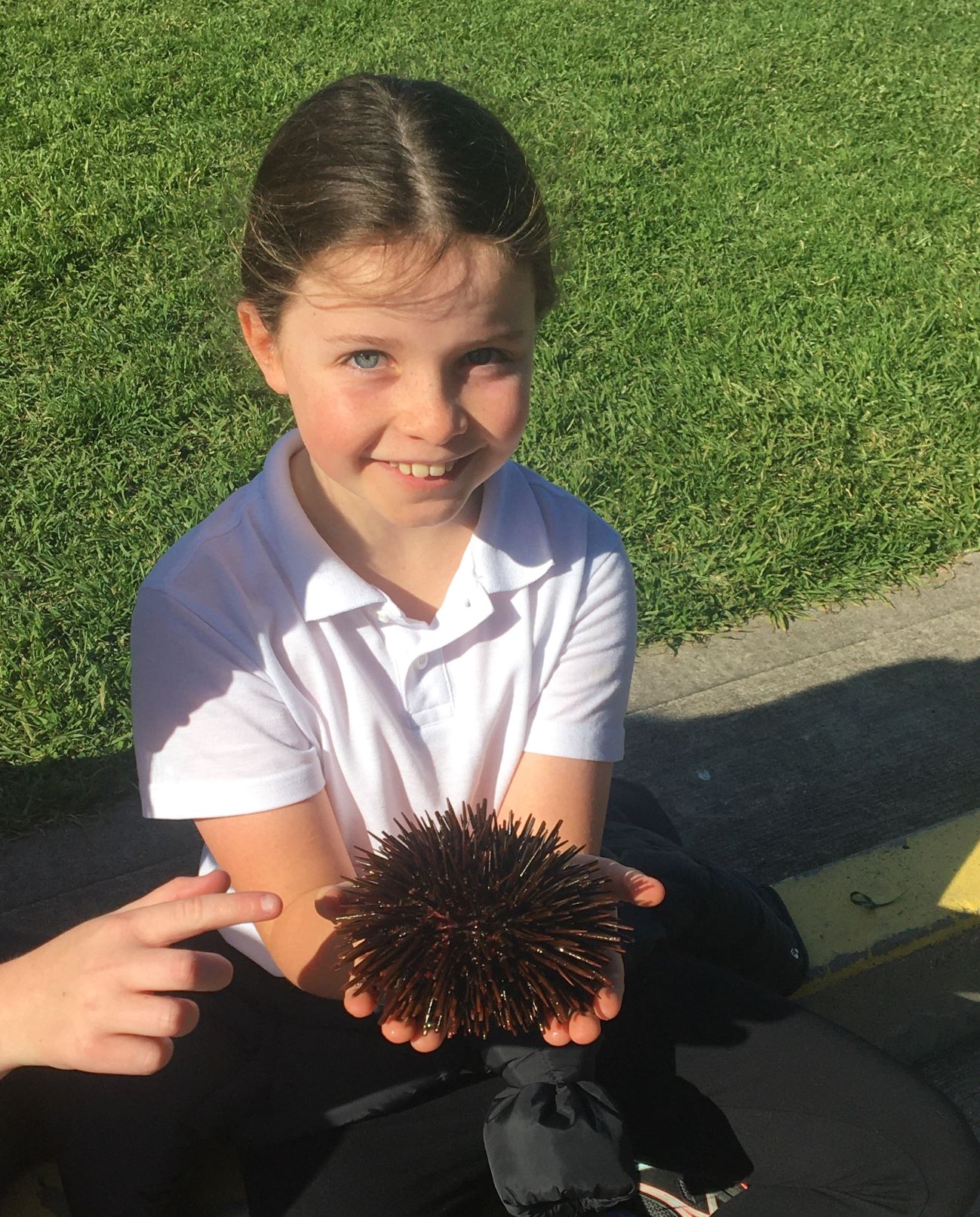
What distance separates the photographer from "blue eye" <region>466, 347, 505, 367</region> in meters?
1.86

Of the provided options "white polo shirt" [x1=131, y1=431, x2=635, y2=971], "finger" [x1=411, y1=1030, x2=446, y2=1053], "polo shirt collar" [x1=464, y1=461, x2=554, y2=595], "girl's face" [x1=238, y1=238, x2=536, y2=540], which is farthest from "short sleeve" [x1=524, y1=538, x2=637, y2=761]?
"finger" [x1=411, y1=1030, x2=446, y2=1053]

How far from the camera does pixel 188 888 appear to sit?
1.61m

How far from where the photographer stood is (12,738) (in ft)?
9.87

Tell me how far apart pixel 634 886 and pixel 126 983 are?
80cm

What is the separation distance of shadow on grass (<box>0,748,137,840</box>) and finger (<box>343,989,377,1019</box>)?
1456 mm

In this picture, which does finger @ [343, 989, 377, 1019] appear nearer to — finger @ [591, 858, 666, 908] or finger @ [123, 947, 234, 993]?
finger @ [123, 947, 234, 993]

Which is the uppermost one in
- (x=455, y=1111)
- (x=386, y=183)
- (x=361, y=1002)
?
(x=386, y=183)

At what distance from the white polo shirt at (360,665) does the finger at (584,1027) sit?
1.57ft

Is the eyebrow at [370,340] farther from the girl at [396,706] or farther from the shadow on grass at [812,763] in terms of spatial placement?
the shadow on grass at [812,763]

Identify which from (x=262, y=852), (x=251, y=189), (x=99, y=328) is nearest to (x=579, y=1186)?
(x=262, y=852)

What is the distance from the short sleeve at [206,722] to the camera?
1899mm

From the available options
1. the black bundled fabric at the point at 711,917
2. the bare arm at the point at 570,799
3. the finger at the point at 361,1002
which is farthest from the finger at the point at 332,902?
the black bundled fabric at the point at 711,917

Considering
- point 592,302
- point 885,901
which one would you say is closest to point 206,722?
point 885,901

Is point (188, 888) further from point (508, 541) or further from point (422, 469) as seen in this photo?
point (508, 541)
